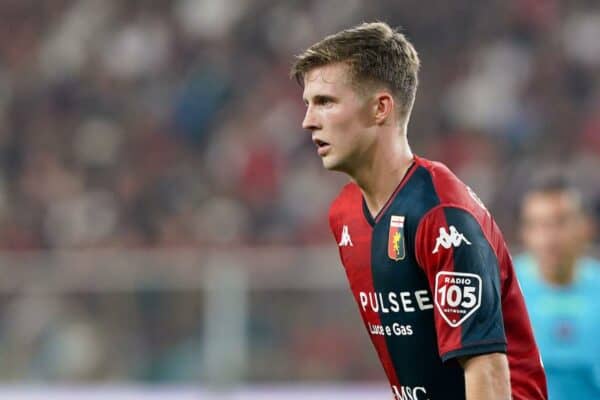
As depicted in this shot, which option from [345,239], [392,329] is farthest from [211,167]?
[392,329]

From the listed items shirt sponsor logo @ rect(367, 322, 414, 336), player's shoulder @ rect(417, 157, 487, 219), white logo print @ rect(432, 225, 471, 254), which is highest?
player's shoulder @ rect(417, 157, 487, 219)

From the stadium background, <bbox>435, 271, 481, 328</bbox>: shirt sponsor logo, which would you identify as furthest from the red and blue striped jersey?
the stadium background

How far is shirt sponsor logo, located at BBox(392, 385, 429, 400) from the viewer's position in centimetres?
402

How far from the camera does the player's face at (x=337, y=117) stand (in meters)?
4.02

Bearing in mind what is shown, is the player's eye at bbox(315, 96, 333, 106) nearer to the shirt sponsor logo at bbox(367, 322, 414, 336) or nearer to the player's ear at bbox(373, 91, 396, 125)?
the player's ear at bbox(373, 91, 396, 125)

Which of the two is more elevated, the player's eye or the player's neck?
the player's eye

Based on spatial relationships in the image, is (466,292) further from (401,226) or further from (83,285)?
(83,285)

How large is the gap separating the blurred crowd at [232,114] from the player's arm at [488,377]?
23.8 feet

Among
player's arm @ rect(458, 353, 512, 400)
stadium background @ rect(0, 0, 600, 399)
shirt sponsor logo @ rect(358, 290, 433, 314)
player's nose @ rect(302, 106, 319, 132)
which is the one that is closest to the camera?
player's arm @ rect(458, 353, 512, 400)

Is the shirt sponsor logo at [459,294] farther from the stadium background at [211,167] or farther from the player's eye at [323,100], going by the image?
the stadium background at [211,167]

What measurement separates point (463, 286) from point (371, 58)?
2.59 feet

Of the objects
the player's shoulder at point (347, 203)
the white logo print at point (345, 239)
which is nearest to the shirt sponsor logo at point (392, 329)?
the white logo print at point (345, 239)

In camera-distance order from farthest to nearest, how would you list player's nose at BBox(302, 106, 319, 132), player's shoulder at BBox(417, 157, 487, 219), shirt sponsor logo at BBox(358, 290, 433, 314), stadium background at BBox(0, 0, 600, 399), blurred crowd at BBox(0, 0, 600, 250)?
blurred crowd at BBox(0, 0, 600, 250) → stadium background at BBox(0, 0, 600, 399) → player's nose at BBox(302, 106, 319, 132) → shirt sponsor logo at BBox(358, 290, 433, 314) → player's shoulder at BBox(417, 157, 487, 219)

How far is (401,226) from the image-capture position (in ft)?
12.8
